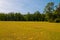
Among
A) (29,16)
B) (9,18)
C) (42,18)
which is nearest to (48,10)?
(42,18)

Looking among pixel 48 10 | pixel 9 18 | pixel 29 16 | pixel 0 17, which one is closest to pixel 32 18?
pixel 29 16

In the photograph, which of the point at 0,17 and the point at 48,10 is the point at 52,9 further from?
the point at 0,17

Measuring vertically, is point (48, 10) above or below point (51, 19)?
above

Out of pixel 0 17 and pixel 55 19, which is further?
pixel 0 17

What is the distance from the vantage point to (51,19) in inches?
1950

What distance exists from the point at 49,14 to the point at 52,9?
221 cm

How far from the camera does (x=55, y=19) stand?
158 ft

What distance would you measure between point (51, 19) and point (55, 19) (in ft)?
6.15

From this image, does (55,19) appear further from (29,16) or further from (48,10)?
(29,16)

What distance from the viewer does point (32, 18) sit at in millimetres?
69938

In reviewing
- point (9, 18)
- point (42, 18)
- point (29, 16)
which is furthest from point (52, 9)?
point (9, 18)

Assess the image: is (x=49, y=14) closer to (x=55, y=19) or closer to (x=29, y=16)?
(x=55, y=19)

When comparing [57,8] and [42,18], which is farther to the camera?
[42,18]

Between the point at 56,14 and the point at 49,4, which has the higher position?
the point at 49,4
